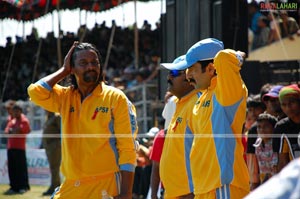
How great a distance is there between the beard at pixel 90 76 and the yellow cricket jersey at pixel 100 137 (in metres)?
0.09

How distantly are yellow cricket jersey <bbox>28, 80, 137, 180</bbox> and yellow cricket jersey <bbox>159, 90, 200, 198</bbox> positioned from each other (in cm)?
34

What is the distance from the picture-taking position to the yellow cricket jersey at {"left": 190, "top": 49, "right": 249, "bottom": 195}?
4.47 m

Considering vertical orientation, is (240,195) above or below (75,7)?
below

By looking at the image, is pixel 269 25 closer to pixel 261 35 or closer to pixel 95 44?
pixel 261 35

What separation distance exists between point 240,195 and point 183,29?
172 inches

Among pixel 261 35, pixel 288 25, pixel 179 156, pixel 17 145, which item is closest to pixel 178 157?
pixel 179 156

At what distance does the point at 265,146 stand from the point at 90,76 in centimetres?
253

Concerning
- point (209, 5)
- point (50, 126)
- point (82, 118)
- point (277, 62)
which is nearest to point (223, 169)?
point (82, 118)

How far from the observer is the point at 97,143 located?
511cm

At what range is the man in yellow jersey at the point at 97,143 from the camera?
5.08m

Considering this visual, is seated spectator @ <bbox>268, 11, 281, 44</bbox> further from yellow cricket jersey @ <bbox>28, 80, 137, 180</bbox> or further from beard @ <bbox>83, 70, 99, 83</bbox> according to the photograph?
yellow cricket jersey @ <bbox>28, 80, 137, 180</bbox>

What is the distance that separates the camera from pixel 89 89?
17.5ft

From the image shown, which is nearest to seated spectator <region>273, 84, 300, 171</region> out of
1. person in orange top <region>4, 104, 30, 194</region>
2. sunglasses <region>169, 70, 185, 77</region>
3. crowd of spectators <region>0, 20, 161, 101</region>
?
sunglasses <region>169, 70, 185, 77</region>

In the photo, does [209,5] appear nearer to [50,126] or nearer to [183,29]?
[183,29]
